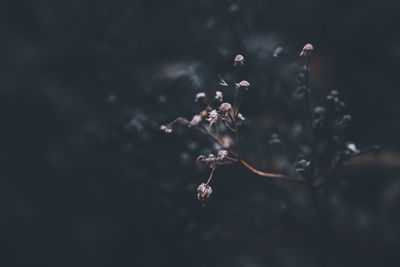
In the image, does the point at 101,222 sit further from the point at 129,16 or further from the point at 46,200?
the point at 129,16

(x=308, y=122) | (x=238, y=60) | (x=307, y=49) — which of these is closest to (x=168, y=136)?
(x=308, y=122)

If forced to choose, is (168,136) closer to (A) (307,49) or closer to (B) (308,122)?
(B) (308,122)

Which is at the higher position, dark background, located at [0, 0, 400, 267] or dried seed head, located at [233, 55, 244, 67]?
dark background, located at [0, 0, 400, 267]

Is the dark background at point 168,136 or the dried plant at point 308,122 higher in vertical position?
the dark background at point 168,136

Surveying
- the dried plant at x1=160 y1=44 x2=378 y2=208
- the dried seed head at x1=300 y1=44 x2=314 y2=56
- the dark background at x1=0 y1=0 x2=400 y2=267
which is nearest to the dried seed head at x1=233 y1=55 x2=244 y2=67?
the dried plant at x1=160 y1=44 x2=378 y2=208

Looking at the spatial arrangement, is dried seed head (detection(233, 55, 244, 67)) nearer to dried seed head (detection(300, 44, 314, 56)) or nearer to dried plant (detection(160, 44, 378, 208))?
dried plant (detection(160, 44, 378, 208))

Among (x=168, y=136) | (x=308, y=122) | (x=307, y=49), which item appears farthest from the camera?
(x=168, y=136)

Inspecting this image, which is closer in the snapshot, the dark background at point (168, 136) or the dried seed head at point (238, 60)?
the dried seed head at point (238, 60)

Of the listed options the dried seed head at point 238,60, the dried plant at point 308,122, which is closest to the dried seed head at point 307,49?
the dried plant at point 308,122

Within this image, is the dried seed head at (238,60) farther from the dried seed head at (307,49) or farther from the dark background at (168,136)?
the dark background at (168,136)

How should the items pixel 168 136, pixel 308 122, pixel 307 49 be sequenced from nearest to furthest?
pixel 307 49, pixel 308 122, pixel 168 136
